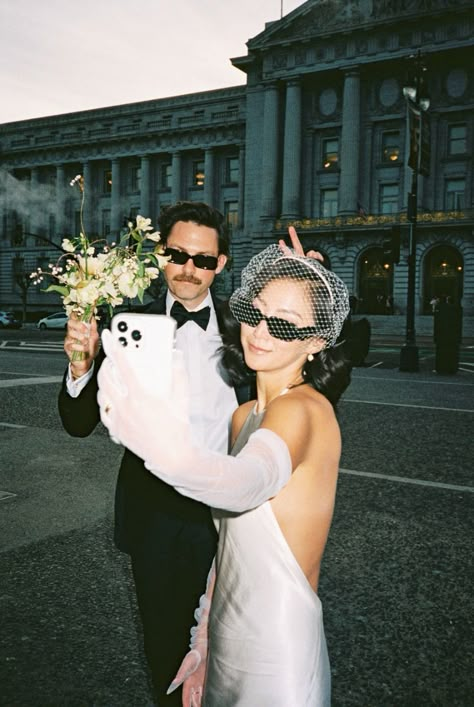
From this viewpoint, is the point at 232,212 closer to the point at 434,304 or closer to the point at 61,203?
the point at 61,203

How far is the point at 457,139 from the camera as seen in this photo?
4253cm

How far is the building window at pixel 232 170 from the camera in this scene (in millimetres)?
52656

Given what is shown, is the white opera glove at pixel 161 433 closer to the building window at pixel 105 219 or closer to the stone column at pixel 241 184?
the stone column at pixel 241 184

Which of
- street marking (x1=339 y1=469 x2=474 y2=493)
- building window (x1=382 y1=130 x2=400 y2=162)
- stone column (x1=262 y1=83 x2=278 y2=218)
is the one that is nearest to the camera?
street marking (x1=339 y1=469 x2=474 y2=493)

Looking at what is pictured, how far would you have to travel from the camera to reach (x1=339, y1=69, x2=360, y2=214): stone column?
144 ft

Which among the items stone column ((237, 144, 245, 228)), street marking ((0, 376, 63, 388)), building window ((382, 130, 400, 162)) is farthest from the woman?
stone column ((237, 144, 245, 228))

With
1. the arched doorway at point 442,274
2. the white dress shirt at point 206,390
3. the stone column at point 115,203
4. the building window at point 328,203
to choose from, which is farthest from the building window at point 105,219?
the white dress shirt at point 206,390

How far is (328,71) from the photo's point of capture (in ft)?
146

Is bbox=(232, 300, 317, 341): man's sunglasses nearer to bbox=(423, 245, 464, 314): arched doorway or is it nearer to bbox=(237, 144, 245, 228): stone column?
bbox=(423, 245, 464, 314): arched doorway

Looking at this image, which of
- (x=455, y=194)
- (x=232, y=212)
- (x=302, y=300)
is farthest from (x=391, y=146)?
(x=302, y=300)

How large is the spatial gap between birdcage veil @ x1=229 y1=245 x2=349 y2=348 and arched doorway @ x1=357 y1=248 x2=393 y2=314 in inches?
1656

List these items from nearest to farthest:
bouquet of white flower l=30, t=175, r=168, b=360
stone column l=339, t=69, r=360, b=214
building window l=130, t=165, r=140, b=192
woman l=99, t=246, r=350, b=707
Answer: woman l=99, t=246, r=350, b=707 → bouquet of white flower l=30, t=175, r=168, b=360 → stone column l=339, t=69, r=360, b=214 → building window l=130, t=165, r=140, b=192

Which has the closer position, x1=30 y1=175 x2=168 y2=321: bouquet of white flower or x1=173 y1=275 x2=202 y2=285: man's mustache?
x1=30 y1=175 x2=168 y2=321: bouquet of white flower

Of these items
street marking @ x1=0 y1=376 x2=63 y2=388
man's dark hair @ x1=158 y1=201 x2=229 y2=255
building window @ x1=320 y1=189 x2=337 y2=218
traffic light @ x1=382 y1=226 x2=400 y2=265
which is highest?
building window @ x1=320 y1=189 x2=337 y2=218
